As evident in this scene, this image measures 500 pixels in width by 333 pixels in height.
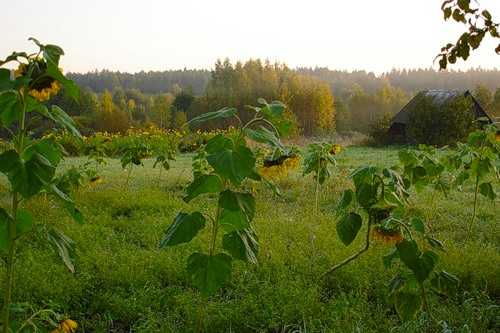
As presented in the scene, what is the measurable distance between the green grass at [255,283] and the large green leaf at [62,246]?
1.15 feet

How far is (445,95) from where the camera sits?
23875 millimetres

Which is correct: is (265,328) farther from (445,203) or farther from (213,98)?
(213,98)

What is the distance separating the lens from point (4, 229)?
1572mm

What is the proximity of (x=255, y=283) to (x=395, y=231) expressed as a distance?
1.39m

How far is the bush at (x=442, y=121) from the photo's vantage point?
857 inches

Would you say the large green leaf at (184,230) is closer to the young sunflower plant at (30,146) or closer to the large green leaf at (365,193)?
the young sunflower plant at (30,146)

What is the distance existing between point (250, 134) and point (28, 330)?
105 cm

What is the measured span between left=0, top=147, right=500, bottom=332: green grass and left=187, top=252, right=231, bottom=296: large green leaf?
0.55 feet

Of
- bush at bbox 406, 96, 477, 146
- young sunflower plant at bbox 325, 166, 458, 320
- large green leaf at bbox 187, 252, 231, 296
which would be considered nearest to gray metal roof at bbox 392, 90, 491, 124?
bush at bbox 406, 96, 477, 146

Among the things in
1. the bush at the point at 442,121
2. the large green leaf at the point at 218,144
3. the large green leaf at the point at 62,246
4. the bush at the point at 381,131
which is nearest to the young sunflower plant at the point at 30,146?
the large green leaf at the point at 62,246

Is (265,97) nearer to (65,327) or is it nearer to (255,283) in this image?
(255,283)

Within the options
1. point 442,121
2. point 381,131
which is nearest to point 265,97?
point 381,131

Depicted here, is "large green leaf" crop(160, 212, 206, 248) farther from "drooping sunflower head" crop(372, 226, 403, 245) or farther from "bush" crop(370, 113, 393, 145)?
"bush" crop(370, 113, 393, 145)

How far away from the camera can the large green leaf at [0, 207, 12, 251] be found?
157 centimetres
